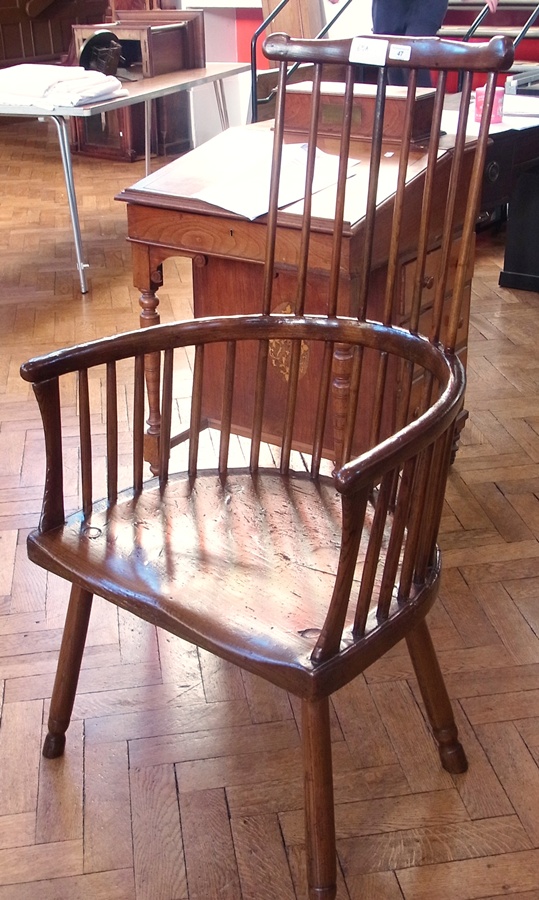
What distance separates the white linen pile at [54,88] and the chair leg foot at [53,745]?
2.48 metres

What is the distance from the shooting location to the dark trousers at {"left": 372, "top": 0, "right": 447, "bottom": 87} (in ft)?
11.1

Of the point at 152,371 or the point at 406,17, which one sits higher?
the point at 406,17

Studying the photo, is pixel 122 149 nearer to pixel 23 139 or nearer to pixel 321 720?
pixel 23 139

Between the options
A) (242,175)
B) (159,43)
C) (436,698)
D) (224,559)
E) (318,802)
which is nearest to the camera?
(318,802)

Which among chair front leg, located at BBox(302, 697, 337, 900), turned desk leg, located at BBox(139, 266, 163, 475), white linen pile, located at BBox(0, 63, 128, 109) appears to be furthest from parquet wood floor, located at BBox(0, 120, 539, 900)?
white linen pile, located at BBox(0, 63, 128, 109)

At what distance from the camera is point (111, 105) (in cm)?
336

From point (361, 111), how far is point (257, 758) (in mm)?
1391

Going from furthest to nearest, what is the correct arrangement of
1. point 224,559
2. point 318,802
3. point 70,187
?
point 70,187 → point 224,559 → point 318,802

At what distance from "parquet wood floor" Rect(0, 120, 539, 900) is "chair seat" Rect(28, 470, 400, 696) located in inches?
16.5

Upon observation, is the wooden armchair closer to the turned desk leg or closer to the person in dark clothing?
the turned desk leg

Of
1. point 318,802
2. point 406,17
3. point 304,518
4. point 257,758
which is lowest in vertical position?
point 257,758

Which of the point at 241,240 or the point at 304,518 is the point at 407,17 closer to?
the point at 241,240

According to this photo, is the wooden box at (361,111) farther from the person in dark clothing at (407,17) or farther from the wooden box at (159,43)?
the wooden box at (159,43)

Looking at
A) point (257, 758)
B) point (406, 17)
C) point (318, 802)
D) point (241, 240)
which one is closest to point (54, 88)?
point (406, 17)
